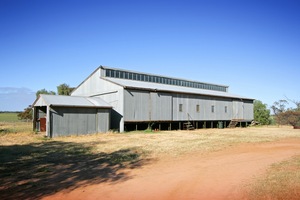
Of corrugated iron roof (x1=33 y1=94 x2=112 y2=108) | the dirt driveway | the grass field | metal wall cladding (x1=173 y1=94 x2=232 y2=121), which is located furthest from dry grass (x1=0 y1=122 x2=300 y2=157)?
metal wall cladding (x1=173 y1=94 x2=232 y2=121)

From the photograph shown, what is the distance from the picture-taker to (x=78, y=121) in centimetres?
2514

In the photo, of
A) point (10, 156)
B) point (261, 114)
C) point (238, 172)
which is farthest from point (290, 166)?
point (261, 114)

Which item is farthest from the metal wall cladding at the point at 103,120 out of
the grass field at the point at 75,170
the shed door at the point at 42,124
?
the grass field at the point at 75,170

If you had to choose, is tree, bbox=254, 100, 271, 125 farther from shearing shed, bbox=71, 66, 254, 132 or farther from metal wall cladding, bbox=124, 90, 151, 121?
metal wall cladding, bbox=124, 90, 151, 121

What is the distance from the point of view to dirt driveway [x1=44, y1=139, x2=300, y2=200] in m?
7.14

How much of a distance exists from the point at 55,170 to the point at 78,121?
15212 millimetres

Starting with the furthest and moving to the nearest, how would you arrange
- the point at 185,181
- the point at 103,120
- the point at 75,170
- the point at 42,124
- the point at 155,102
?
the point at 155,102 → the point at 42,124 → the point at 103,120 → the point at 75,170 → the point at 185,181

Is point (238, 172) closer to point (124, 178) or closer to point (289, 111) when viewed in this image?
point (124, 178)

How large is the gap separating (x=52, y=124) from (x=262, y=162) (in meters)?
18.3

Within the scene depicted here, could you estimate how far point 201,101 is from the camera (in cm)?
3862

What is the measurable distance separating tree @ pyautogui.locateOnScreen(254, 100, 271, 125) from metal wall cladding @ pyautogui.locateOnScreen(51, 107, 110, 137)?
122ft

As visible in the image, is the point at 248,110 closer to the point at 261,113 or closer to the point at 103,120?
the point at 261,113

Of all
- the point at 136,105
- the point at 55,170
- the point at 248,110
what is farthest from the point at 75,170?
the point at 248,110

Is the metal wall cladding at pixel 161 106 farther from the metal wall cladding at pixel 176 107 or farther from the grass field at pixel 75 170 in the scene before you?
the grass field at pixel 75 170
